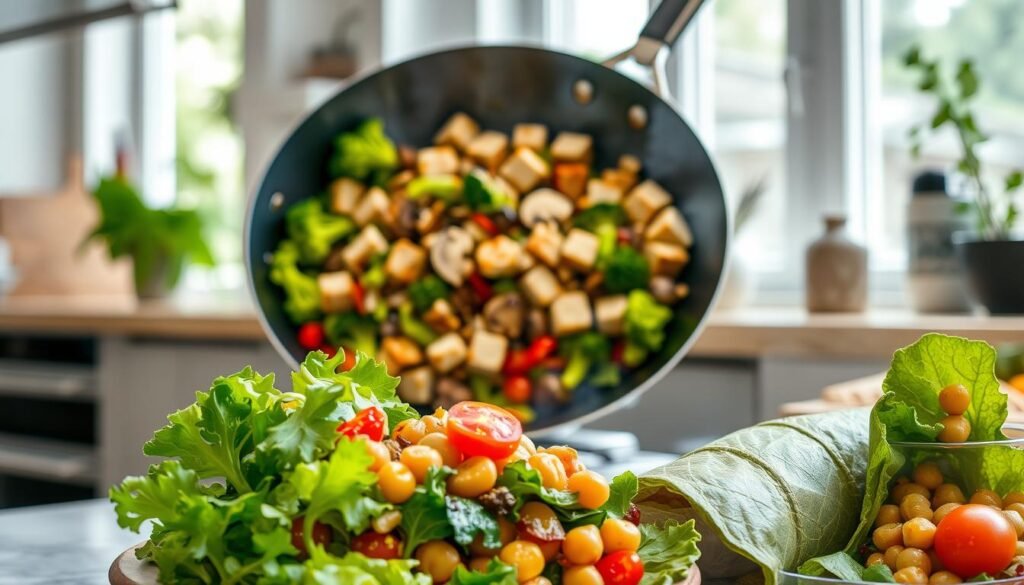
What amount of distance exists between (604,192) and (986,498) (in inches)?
37.6

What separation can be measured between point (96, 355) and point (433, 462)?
260 centimetres

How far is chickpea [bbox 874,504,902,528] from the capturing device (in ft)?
2.16

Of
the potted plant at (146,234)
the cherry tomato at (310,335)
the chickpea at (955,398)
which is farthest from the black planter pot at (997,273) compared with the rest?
the potted plant at (146,234)

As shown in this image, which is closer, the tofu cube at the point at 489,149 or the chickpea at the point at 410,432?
the chickpea at the point at 410,432

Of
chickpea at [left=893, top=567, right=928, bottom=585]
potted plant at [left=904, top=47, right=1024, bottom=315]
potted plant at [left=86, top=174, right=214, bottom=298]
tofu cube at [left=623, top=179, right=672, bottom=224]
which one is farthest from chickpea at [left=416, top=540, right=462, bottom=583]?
potted plant at [left=86, top=174, right=214, bottom=298]

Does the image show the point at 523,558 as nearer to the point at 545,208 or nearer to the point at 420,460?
the point at 420,460

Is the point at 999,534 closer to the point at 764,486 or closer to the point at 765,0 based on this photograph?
the point at 764,486

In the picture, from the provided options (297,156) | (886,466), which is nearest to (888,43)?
(297,156)

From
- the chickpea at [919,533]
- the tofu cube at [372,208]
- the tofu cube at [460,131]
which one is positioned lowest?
A: the chickpea at [919,533]

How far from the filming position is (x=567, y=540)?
54 centimetres

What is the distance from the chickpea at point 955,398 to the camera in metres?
0.69

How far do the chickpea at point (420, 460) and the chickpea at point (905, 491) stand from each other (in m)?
0.28

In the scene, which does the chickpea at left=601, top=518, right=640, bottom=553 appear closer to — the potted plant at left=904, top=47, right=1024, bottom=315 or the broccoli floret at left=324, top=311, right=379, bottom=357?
the broccoli floret at left=324, top=311, right=379, bottom=357

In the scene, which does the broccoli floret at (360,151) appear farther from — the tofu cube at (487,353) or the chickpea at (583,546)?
the chickpea at (583,546)
